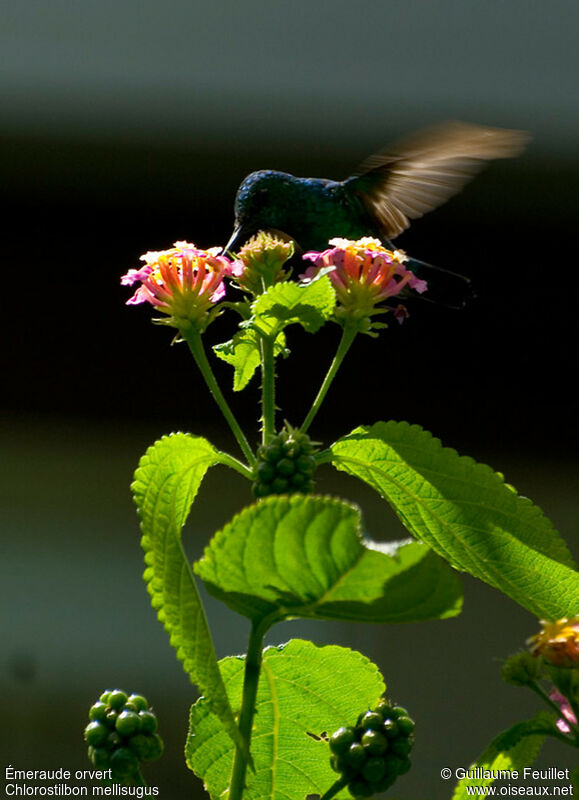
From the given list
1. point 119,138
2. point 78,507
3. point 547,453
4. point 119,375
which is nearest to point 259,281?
point 119,138

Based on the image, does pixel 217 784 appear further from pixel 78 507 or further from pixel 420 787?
pixel 78 507

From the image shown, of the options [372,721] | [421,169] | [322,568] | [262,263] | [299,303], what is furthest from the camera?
[421,169]

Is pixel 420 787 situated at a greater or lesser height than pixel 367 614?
lesser

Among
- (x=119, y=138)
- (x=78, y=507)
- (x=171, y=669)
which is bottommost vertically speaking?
(x=171, y=669)

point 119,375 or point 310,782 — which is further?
point 119,375

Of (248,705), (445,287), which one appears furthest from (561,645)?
(445,287)

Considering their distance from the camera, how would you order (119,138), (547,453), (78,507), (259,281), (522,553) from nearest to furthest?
(522,553), (259,281), (119,138), (547,453), (78,507)

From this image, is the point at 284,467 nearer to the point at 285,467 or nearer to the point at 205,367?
the point at 285,467
